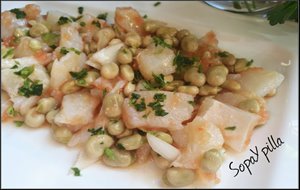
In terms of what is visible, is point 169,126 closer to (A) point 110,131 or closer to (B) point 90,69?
(A) point 110,131

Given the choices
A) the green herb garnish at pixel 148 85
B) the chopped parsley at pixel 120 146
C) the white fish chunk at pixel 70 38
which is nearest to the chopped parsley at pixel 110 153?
the chopped parsley at pixel 120 146

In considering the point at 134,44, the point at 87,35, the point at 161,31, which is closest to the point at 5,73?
the point at 87,35

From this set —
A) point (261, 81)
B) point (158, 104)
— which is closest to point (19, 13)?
point (158, 104)

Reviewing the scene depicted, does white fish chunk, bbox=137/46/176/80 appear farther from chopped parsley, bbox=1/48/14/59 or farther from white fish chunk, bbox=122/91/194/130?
chopped parsley, bbox=1/48/14/59

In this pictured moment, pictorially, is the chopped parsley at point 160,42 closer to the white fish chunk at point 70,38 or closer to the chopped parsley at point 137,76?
the chopped parsley at point 137,76

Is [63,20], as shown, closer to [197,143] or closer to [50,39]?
[50,39]
